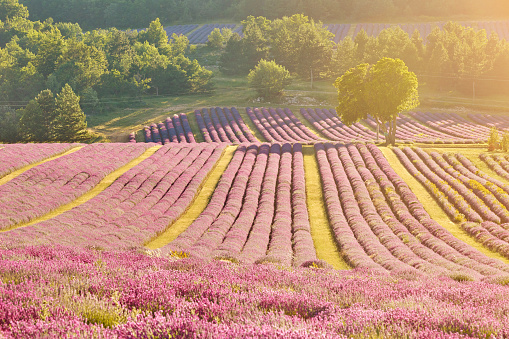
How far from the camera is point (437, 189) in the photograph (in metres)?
29.3

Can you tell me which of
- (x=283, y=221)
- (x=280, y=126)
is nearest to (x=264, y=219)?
(x=283, y=221)

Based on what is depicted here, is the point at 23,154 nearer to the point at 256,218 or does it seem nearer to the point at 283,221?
the point at 256,218

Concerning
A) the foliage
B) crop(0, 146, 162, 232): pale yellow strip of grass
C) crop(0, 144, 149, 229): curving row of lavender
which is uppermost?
the foliage

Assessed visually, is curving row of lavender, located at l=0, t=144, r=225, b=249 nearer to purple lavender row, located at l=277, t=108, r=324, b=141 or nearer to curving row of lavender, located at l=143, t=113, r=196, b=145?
curving row of lavender, located at l=143, t=113, r=196, b=145

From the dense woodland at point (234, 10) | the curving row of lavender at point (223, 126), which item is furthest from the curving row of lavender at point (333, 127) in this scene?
the dense woodland at point (234, 10)

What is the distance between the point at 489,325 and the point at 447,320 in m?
0.49

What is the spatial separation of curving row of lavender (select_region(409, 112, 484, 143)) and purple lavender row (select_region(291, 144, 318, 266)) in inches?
1023

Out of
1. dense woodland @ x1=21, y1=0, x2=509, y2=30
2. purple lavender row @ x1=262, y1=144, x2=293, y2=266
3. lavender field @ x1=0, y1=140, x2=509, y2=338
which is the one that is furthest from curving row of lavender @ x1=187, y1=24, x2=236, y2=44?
purple lavender row @ x1=262, y1=144, x2=293, y2=266

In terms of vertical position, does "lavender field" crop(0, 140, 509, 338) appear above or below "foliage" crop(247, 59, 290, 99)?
below

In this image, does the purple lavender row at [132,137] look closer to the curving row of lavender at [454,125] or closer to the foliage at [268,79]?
the foliage at [268,79]

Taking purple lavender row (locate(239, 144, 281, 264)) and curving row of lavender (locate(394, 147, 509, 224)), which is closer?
purple lavender row (locate(239, 144, 281, 264))

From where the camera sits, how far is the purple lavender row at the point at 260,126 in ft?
185

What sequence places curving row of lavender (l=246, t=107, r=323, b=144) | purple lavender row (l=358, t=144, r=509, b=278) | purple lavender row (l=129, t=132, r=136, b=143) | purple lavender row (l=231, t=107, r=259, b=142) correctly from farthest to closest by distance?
purple lavender row (l=129, t=132, r=136, b=143), purple lavender row (l=231, t=107, r=259, b=142), curving row of lavender (l=246, t=107, r=323, b=144), purple lavender row (l=358, t=144, r=509, b=278)

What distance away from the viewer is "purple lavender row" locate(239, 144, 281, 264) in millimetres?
17298
